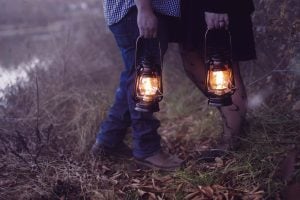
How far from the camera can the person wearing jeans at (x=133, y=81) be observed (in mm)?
2412

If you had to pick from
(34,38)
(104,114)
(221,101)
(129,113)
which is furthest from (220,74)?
(34,38)

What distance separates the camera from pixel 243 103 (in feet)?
9.20

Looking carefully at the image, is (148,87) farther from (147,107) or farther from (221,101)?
(221,101)

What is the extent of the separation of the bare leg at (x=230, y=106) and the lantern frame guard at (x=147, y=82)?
457mm

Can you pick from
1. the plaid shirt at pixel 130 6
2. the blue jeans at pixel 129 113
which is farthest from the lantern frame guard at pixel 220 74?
the blue jeans at pixel 129 113

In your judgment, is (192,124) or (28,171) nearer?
(28,171)

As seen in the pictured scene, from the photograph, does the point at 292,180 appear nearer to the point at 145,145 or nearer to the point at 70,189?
the point at 145,145

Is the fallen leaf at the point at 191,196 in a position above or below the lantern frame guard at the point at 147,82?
below

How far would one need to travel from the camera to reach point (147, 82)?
2363 mm

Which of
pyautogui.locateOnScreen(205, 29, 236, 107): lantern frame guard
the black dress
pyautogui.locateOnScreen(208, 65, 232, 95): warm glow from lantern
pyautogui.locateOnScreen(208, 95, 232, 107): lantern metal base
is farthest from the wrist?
pyautogui.locateOnScreen(208, 95, 232, 107): lantern metal base

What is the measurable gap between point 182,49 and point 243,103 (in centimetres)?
53

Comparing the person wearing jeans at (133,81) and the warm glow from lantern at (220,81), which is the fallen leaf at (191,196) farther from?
the warm glow from lantern at (220,81)

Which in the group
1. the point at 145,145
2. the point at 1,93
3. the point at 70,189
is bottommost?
the point at 70,189

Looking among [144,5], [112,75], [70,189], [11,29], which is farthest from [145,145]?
[11,29]
